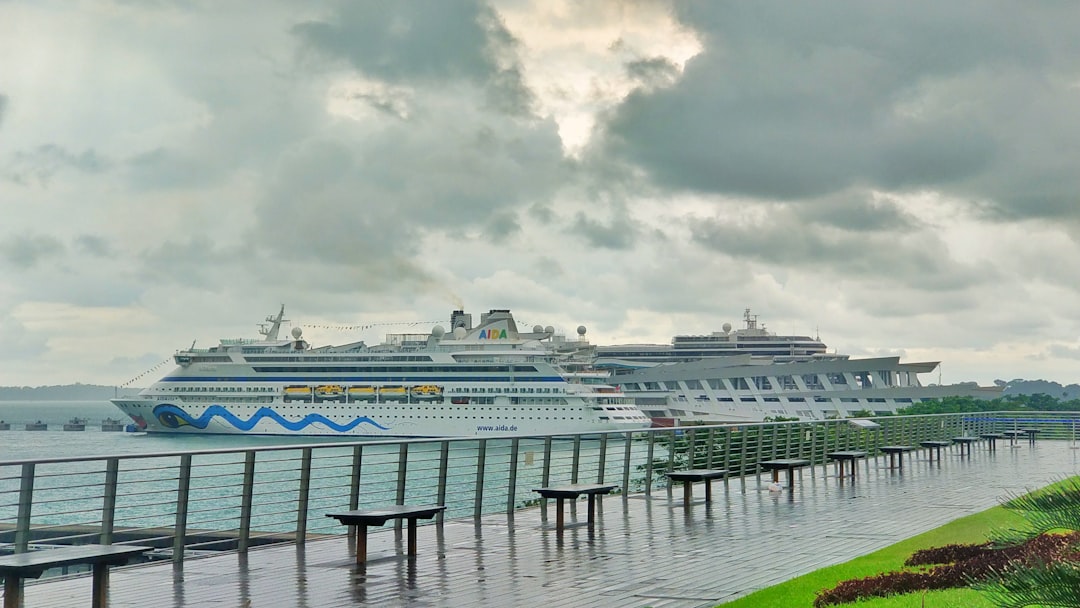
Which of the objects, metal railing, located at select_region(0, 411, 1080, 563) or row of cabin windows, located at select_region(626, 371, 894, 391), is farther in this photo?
row of cabin windows, located at select_region(626, 371, 894, 391)

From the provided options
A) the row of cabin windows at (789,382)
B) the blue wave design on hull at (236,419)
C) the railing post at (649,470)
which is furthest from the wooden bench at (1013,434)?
the row of cabin windows at (789,382)

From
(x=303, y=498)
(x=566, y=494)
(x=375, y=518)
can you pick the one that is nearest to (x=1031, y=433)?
(x=566, y=494)

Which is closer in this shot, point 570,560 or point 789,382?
point 570,560

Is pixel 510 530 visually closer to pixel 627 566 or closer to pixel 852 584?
pixel 627 566

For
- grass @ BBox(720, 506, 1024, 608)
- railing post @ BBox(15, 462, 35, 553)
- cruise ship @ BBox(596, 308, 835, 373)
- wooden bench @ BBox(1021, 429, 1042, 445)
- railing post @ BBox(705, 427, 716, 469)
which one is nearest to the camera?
grass @ BBox(720, 506, 1024, 608)

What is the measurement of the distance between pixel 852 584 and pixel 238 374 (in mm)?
78039

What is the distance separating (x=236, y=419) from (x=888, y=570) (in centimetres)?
7700

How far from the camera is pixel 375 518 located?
872 cm

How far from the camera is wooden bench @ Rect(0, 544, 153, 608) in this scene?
587 cm

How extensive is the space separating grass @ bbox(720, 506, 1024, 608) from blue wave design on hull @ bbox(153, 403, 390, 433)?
6893 cm

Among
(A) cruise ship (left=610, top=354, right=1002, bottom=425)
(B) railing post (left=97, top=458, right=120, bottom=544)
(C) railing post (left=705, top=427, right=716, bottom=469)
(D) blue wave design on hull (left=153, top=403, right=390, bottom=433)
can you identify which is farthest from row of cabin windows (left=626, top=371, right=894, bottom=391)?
(B) railing post (left=97, top=458, right=120, bottom=544)

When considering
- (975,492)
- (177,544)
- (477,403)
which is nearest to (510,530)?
(177,544)

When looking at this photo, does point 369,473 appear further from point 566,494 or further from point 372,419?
point 372,419

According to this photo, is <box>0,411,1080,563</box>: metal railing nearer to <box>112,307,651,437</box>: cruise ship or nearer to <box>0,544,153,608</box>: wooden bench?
<box>0,544,153,608</box>: wooden bench
